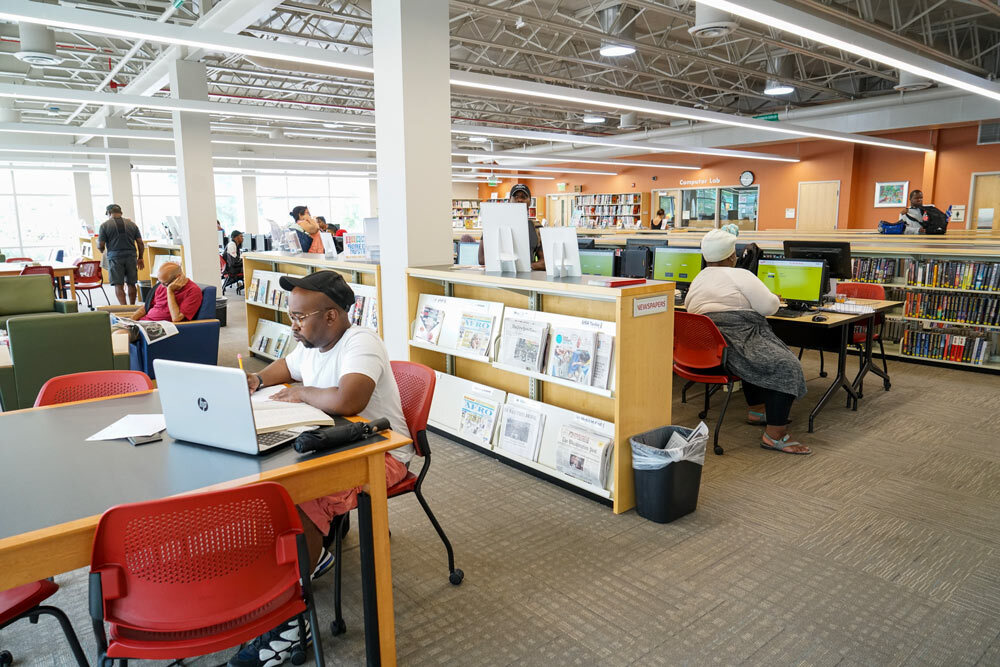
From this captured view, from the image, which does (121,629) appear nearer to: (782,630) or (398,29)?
(782,630)

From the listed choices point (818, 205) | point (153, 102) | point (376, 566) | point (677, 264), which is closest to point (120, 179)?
point (153, 102)

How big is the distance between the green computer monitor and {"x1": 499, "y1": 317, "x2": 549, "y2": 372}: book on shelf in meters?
2.88

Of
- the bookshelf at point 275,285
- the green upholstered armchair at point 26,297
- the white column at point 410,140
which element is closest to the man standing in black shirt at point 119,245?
the green upholstered armchair at point 26,297

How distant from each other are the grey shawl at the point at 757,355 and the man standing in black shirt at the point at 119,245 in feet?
32.1

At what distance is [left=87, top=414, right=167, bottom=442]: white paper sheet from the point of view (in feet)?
6.97

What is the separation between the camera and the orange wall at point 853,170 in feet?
44.0

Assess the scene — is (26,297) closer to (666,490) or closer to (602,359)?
(602,359)

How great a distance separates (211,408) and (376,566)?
2.40 ft

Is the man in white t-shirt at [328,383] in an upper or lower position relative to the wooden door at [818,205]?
lower

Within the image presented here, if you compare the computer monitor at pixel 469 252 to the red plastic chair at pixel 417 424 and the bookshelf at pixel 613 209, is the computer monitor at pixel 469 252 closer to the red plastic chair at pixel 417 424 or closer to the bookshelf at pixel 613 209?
the red plastic chair at pixel 417 424

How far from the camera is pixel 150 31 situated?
4543 mm

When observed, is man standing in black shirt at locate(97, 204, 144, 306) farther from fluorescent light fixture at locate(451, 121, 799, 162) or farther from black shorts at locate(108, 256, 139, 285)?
fluorescent light fixture at locate(451, 121, 799, 162)

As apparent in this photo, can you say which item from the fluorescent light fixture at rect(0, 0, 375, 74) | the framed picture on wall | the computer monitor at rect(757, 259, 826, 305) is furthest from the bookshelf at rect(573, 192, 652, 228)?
the fluorescent light fixture at rect(0, 0, 375, 74)

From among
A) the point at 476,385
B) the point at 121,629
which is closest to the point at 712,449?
the point at 476,385
